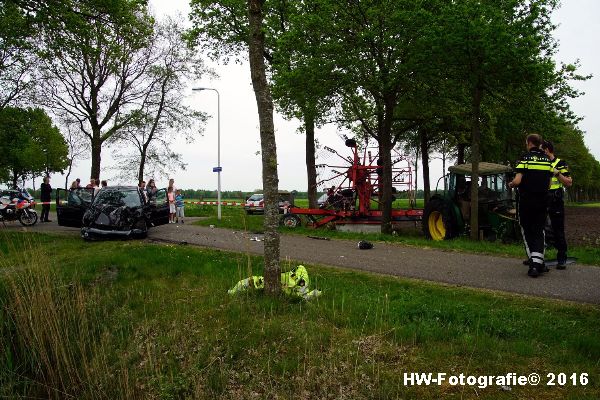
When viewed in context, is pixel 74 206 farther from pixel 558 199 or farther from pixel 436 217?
pixel 558 199

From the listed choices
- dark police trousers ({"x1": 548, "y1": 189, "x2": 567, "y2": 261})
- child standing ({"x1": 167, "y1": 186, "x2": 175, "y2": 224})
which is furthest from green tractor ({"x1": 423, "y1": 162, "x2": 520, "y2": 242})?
child standing ({"x1": 167, "y1": 186, "x2": 175, "y2": 224})

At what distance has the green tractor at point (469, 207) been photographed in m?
13.6

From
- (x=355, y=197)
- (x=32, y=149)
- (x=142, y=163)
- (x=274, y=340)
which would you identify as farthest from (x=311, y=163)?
(x=32, y=149)

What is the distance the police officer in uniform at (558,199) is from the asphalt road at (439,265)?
381mm

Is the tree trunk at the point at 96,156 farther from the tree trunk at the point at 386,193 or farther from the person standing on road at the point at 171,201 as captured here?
the tree trunk at the point at 386,193

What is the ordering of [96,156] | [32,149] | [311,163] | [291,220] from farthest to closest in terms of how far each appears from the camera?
[32,149]
[96,156]
[311,163]
[291,220]

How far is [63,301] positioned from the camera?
21.6ft

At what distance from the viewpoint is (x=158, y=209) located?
1814 cm

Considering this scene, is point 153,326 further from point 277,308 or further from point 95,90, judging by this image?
point 95,90

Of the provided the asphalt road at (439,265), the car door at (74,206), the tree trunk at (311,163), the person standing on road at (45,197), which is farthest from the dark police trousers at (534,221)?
the person standing on road at (45,197)

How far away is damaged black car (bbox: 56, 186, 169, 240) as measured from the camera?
48.6 ft

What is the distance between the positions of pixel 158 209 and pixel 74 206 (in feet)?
9.22

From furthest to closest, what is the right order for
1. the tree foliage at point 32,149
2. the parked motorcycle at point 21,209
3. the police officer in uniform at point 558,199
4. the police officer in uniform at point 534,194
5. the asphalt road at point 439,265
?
1. the tree foliage at point 32,149
2. the parked motorcycle at point 21,209
3. the police officer in uniform at point 558,199
4. the police officer in uniform at point 534,194
5. the asphalt road at point 439,265

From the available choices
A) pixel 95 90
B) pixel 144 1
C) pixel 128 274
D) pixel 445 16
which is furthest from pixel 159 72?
pixel 128 274
